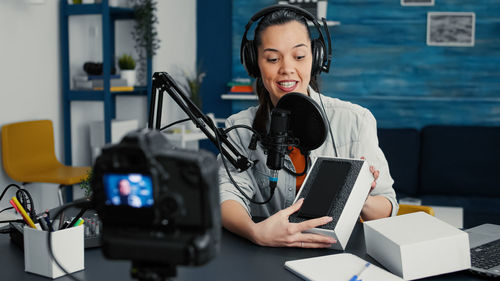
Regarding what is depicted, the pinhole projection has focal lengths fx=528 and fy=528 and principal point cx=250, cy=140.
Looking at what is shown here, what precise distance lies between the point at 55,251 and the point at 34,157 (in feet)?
7.88

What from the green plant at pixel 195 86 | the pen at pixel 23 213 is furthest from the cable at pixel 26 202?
the green plant at pixel 195 86

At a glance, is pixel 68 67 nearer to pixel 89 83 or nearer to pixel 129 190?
pixel 89 83

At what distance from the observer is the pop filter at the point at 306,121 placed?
1.12m

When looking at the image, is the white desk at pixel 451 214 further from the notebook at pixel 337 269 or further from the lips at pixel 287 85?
the notebook at pixel 337 269

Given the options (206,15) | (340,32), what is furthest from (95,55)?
(340,32)

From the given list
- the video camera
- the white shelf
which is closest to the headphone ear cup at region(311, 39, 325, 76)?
the video camera

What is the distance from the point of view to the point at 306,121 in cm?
113

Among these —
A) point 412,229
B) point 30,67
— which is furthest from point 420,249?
point 30,67

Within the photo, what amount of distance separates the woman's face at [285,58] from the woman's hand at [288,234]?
461 mm

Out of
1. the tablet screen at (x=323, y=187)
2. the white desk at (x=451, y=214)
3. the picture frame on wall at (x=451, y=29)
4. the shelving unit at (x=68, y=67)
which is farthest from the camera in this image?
the picture frame on wall at (x=451, y=29)

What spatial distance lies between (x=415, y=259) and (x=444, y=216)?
2217 mm

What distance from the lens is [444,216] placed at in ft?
10.1

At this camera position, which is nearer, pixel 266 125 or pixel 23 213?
pixel 23 213

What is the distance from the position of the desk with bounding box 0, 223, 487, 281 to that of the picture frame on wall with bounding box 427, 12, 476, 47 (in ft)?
10.7
